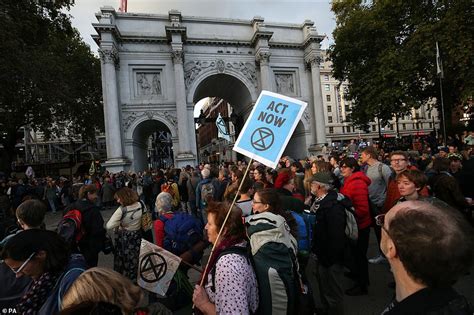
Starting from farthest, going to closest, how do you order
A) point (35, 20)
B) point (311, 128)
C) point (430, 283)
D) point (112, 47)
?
point (311, 128)
point (112, 47)
point (35, 20)
point (430, 283)

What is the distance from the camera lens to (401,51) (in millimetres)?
20750

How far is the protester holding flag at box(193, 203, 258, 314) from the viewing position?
198 cm

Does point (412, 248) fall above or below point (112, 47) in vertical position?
below

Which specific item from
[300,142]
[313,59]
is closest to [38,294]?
[300,142]

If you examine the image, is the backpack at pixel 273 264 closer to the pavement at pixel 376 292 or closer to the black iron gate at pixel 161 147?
the pavement at pixel 376 292

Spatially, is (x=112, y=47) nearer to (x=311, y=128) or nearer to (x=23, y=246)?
(x=311, y=128)

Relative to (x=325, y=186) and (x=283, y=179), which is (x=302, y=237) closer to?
(x=325, y=186)

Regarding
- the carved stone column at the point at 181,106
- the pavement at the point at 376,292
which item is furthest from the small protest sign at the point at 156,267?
the carved stone column at the point at 181,106

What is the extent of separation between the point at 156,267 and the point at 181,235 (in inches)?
29.1

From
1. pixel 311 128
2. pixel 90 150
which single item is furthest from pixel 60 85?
pixel 90 150

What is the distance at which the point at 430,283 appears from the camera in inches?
46.7

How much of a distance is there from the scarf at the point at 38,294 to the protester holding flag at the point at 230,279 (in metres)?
0.97

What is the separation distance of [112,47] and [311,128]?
55.1 feet

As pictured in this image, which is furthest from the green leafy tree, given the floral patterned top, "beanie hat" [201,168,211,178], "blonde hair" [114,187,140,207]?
the floral patterned top
